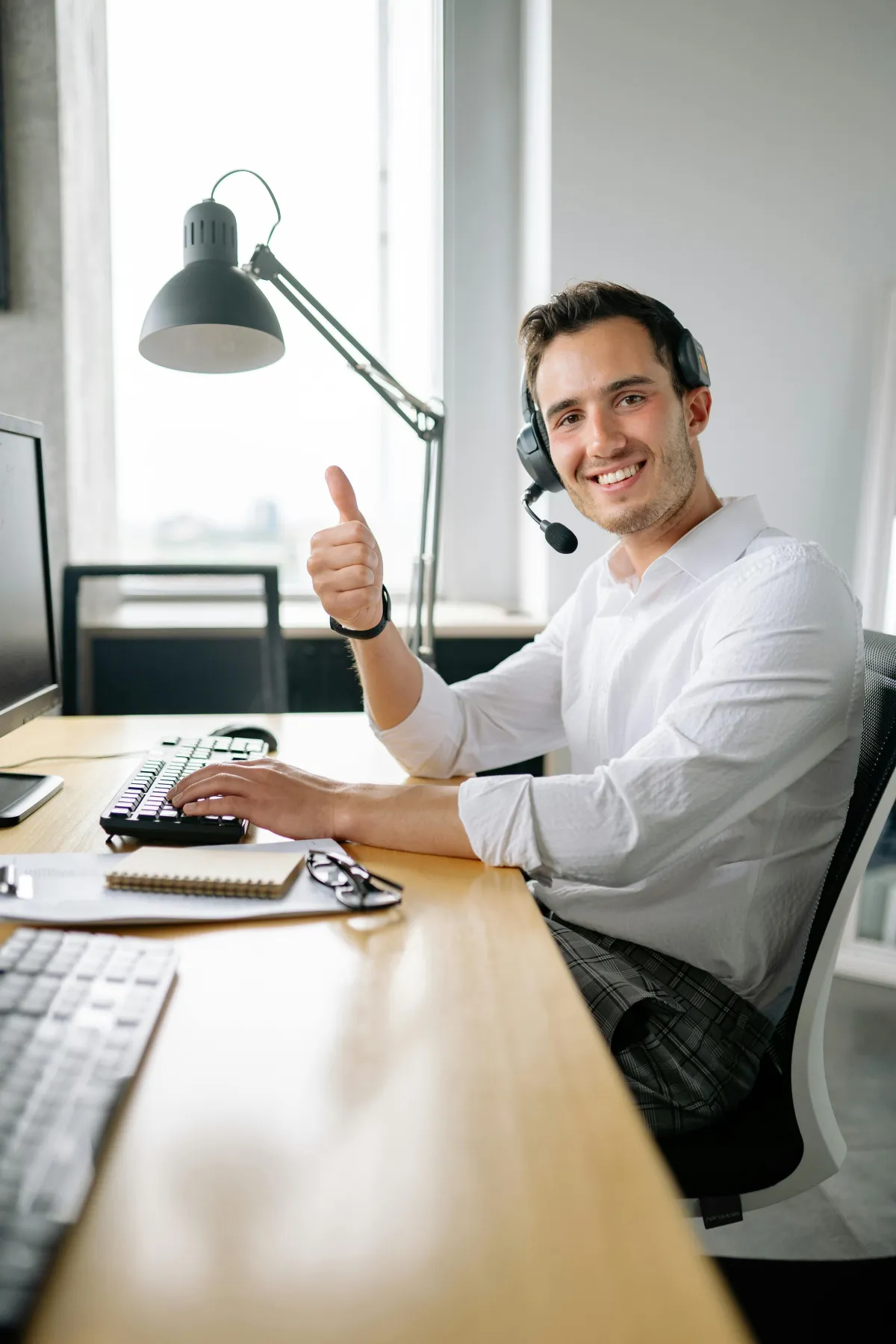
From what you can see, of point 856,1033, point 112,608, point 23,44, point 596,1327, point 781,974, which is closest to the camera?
point 596,1327

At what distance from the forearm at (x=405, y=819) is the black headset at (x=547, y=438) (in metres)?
0.47

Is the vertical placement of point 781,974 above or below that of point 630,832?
below

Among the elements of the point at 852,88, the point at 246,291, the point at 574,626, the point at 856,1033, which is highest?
the point at 852,88

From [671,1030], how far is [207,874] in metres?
0.45

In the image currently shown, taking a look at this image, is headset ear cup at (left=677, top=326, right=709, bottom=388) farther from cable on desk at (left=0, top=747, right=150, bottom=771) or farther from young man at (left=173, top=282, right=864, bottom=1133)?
cable on desk at (left=0, top=747, right=150, bottom=771)

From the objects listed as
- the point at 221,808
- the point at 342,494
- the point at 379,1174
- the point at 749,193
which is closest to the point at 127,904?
the point at 221,808

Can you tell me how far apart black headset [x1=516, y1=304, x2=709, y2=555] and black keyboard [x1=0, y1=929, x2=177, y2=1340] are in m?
0.83

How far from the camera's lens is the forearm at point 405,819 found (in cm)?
88

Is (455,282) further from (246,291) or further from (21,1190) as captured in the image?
(21,1190)

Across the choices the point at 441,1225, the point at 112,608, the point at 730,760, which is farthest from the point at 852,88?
the point at 441,1225

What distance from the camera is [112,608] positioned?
2.60m

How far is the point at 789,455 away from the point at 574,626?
4.06ft

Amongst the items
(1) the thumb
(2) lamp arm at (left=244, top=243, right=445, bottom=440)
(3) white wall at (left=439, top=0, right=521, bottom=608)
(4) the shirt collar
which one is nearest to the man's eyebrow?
(4) the shirt collar

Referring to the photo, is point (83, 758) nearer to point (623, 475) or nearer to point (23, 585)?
point (23, 585)
